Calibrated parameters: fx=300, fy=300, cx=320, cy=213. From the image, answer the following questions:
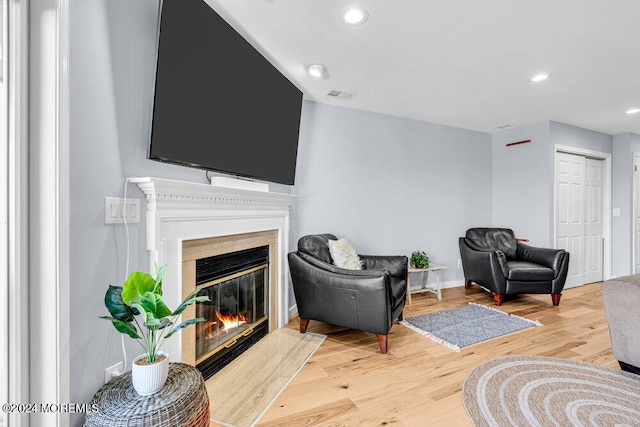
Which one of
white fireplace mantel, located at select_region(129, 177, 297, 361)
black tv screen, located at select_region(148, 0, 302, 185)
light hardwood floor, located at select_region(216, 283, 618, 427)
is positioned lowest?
light hardwood floor, located at select_region(216, 283, 618, 427)

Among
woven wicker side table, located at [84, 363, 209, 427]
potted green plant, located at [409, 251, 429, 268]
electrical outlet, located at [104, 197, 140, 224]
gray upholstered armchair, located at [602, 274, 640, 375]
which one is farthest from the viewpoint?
potted green plant, located at [409, 251, 429, 268]

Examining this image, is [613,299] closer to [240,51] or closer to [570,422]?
[570,422]

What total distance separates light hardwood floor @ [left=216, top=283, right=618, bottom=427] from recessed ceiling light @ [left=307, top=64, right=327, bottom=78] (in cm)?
234

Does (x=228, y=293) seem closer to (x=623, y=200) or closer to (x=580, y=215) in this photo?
(x=580, y=215)

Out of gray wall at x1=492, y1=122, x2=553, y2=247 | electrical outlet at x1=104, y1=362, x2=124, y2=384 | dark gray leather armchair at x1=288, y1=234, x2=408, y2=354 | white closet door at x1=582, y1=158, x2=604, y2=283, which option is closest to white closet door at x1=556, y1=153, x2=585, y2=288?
white closet door at x1=582, y1=158, x2=604, y2=283

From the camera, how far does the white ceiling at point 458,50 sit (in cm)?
188

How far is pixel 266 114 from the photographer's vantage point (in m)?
2.38

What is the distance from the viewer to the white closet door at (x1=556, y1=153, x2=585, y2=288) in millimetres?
4250

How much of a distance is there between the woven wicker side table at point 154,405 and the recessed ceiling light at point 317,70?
2.40 metres

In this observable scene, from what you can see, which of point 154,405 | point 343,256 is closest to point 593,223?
point 343,256

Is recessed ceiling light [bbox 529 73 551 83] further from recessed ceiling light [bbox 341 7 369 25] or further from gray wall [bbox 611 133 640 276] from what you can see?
gray wall [bbox 611 133 640 276]

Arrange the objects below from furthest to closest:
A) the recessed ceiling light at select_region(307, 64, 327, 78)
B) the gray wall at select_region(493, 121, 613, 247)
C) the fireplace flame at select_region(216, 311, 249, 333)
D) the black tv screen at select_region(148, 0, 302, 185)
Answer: the gray wall at select_region(493, 121, 613, 247)
the recessed ceiling light at select_region(307, 64, 327, 78)
the fireplace flame at select_region(216, 311, 249, 333)
the black tv screen at select_region(148, 0, 302, 185)

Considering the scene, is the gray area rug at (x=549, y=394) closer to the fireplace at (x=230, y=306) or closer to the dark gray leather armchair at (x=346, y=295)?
the dark gray leather armchair at (x=346, y=295)

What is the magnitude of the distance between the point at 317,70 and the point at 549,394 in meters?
2.85
